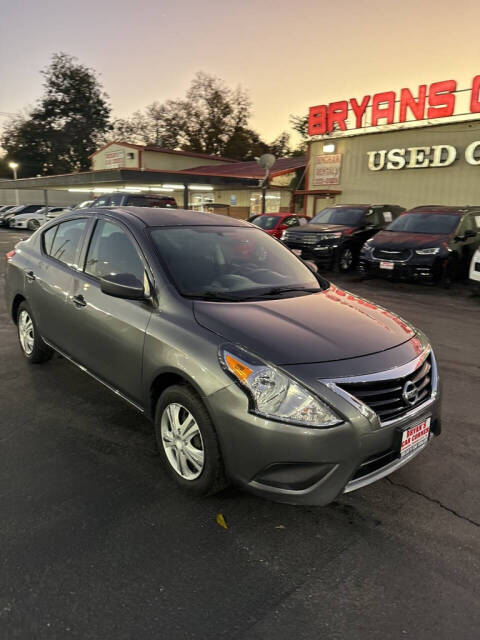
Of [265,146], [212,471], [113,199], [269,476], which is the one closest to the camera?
[269,476]

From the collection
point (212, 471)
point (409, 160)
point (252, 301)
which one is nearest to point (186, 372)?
point (212, 471)

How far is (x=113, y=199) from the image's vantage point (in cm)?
1722

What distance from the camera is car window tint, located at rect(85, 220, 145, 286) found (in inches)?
132

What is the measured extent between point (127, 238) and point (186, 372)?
136cm

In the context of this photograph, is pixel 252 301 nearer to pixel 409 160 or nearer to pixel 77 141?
pixel 409 160

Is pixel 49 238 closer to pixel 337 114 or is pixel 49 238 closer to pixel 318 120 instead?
pixel 337 114

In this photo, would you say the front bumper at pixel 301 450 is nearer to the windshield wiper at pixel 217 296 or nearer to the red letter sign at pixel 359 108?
the windshield wiper at pixel 217 296

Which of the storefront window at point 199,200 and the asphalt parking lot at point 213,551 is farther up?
the storefront window at point 199,200

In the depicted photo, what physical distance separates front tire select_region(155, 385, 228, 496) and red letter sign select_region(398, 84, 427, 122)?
18.1 m

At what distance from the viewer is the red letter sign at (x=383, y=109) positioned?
18.2 metres

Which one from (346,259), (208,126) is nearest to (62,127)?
(208,126)

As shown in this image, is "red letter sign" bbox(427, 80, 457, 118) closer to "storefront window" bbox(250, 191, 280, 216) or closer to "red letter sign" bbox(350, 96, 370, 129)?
"red letter sign" bbox(350, 96, 370, 129)

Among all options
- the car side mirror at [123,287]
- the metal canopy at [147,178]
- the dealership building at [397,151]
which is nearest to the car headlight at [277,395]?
the car side mirror at [123,287]

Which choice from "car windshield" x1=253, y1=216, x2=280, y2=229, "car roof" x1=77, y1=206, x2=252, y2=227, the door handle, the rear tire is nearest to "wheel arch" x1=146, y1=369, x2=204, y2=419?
the door handle
